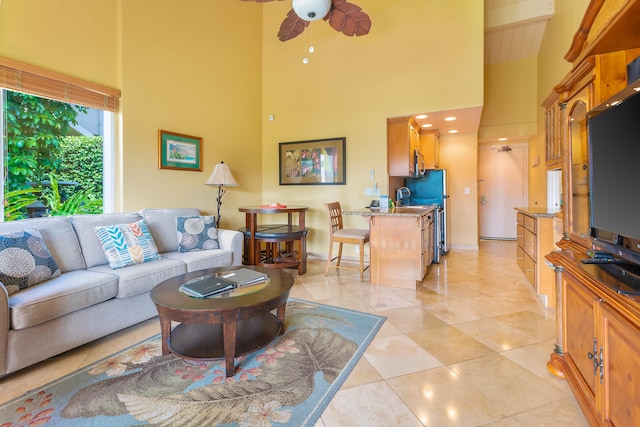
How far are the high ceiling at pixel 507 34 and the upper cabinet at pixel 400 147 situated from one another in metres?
0.37

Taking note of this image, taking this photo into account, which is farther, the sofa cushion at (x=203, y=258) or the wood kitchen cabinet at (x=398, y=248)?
the wood kitchen cabinet at (x=398, y=248)

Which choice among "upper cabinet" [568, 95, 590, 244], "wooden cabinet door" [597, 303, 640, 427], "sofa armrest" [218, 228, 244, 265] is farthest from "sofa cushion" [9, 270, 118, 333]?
"upper cabinet" [568, 95, 590, 244]

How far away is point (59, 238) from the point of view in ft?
7.82

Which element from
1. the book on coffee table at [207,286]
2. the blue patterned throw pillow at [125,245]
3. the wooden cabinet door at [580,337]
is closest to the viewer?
the wooden cabinet door at [580,337]

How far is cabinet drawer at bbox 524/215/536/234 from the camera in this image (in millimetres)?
3024

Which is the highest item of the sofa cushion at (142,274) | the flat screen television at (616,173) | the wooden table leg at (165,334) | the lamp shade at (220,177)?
the lamp shade at (220,177)

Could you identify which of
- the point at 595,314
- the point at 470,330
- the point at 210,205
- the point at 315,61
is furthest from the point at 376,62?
the point at 595,314

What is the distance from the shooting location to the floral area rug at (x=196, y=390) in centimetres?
142

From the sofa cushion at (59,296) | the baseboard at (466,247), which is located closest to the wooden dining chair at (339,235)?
the sofa cushion at (59,296)

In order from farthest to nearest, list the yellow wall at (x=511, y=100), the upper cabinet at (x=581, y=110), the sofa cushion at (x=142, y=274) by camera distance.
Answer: the yellow wall at (x=511, y=100) < the sofa cushion at (x=142, y=274) < the upper cabinet at (x=581, y=110)

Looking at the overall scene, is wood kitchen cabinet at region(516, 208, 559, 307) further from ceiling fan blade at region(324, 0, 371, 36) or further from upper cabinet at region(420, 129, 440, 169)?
ceiling fan blade at region(324, 0, 371, 36)

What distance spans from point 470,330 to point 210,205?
351cm

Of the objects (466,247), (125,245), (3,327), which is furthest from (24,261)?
(466,247)

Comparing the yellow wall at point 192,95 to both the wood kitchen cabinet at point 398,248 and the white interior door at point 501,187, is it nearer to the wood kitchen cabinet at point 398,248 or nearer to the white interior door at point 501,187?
the wood kitchen cabinet at point 398,248
